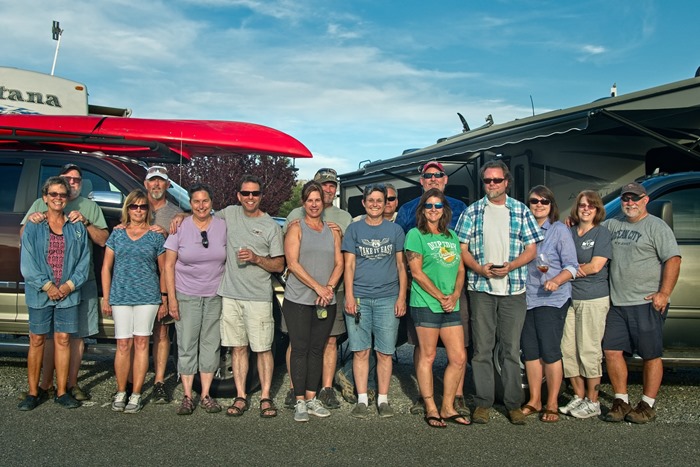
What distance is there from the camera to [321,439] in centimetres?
453

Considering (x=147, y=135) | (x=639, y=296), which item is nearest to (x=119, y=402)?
(x=147, y=135)

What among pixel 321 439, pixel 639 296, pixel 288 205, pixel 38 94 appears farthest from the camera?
pixel 288 205

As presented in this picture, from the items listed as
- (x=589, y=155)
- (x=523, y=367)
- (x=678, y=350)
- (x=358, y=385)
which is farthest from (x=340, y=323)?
(x=589, y=155)

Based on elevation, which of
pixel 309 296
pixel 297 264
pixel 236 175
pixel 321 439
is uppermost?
pixel 236 175

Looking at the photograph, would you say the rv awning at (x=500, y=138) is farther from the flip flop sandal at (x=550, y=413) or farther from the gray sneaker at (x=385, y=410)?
the gray sneaker at (x=385, y=410)

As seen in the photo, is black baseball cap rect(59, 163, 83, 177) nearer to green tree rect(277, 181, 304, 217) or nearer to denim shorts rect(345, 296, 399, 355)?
denim shorts rect(345, 296, 399, 355)

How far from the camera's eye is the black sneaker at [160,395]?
5.39 m

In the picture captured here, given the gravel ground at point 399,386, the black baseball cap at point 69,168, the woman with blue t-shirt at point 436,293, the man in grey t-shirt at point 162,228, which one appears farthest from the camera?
the black baseball cap at point 69,168

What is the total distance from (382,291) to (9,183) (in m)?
3.68

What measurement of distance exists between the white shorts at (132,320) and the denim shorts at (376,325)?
159cm

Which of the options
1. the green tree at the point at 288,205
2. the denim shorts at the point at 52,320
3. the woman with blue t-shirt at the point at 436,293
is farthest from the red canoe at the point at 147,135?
the green tree at the point at 288,205

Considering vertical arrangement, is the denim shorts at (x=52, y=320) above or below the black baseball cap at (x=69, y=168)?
below

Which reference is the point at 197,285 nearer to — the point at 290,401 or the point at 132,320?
the point at 132,320

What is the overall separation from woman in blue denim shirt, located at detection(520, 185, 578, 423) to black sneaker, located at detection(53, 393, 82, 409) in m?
3.53
